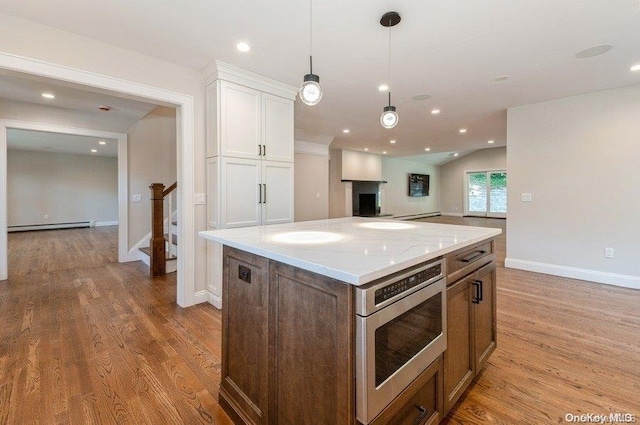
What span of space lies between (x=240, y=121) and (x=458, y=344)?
9.32 ft

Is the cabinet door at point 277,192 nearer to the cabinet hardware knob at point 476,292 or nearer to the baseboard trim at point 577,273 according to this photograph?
the cabinet hardware knob at point 476,292

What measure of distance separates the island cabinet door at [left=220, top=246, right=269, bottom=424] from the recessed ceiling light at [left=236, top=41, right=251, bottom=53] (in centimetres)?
201

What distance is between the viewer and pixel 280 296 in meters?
1.23

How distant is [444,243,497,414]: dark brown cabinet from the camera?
1453 millimetres

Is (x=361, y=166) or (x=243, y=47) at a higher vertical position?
(x=243, y=47)

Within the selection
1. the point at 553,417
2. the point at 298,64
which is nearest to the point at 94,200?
the point at 298,64

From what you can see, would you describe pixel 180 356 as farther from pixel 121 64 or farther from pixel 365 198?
pixel 365 198

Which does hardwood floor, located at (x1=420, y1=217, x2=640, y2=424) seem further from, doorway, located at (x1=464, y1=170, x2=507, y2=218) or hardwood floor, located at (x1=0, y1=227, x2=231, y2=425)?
doorway, located at (x1=464, y1=170, x2=507, y2=218)

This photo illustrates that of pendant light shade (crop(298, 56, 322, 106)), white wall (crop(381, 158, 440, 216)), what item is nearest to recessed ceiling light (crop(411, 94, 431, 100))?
pendant light shade (crop(298, 56, 322, 106))

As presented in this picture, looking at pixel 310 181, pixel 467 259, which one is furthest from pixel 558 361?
pixel 310 181

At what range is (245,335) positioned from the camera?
145 cm

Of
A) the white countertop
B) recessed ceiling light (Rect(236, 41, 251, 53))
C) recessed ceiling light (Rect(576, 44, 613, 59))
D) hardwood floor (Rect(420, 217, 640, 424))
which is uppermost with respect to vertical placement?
recessed ceiling light (Rect(236, 41, 251, 53))

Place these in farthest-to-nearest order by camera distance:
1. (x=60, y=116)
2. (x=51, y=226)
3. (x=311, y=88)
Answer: (x=51, y=226)
(x=60, y=116)
(x=311, y=88)

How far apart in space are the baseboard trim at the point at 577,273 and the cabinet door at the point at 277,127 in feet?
12.7
